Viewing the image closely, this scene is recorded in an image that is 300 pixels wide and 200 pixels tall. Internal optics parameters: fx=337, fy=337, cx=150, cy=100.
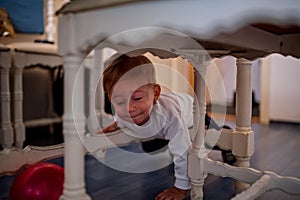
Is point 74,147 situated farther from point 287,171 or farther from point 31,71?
point 31,71

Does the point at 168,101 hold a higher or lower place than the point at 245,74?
lower

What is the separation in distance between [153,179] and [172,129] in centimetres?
24

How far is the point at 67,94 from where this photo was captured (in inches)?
21.5

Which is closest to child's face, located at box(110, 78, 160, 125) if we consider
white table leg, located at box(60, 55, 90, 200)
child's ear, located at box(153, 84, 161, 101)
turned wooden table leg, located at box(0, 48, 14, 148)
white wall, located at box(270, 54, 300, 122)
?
child's ear, located at box(153, 84, 161, 101)

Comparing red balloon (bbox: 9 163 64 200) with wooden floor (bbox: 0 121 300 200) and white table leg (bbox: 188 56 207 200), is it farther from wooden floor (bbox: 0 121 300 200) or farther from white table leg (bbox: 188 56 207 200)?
white table leg (bbox: 188 56 207 200)

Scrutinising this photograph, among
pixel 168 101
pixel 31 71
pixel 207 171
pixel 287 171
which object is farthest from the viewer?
pixel 31 71

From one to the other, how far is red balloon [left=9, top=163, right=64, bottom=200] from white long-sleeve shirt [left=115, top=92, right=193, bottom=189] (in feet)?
1.14

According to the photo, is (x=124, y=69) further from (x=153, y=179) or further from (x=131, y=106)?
(x=153, y=179)

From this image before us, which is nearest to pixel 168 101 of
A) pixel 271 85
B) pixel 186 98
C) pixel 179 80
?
pixel 186 98

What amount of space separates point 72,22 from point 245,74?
56 cm

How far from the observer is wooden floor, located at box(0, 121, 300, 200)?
97cm

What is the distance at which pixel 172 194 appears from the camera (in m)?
0.94

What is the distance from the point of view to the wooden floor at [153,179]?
97 cm

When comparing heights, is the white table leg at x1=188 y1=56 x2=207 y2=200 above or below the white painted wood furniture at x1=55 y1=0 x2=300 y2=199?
below
